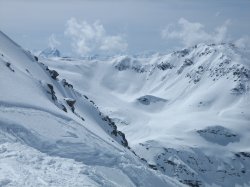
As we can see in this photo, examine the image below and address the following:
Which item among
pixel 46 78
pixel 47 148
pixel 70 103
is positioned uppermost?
pixel 46 78

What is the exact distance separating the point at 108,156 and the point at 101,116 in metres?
60.2

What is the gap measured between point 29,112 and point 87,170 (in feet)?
62.3

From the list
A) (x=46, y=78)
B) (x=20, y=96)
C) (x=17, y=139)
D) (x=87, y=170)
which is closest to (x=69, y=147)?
(x=17, y=139)

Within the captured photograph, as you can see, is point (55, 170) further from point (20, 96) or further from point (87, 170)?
point (20, 96)

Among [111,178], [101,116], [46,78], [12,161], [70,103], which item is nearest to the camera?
[12,161]

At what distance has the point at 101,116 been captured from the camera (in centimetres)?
11450

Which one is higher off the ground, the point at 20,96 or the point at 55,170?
the point at 20,96

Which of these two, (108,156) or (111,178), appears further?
(108,156)

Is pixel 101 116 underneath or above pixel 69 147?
above

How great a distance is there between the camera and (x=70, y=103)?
3743 inches

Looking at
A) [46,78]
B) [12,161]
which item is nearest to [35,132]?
[12,161]

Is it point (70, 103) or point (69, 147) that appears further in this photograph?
point (70, 103)

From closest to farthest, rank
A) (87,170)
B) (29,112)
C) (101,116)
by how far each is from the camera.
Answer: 1. (87,170)
2. (29,112)
3. (101,116)

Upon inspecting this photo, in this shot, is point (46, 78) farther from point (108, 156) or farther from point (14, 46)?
point (108, 156)
